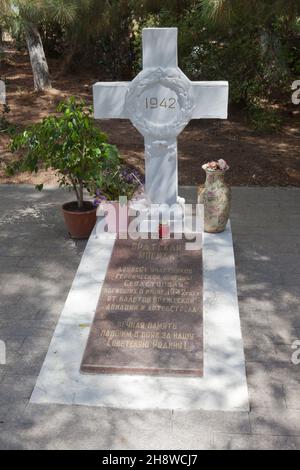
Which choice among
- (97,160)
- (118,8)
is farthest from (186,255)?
(118,8)

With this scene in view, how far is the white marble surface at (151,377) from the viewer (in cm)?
415

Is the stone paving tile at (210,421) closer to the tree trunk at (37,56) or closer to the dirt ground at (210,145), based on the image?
the dirt ground at (210,145)

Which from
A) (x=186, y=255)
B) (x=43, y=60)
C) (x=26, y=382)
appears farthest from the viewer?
(x=43, y=60)

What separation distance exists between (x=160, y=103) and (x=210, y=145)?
167 inches

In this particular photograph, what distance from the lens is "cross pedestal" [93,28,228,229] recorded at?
571cm

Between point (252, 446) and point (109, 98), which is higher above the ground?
point (109, 98)

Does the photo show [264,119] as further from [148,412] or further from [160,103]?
[148,412]

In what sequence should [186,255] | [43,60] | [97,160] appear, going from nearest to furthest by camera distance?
1. [186,255]
2. [97,160]
3. [43,60]

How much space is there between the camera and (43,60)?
12.2 meters

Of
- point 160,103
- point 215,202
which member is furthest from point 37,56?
point 215,202

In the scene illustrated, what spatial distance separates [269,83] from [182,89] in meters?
5.54

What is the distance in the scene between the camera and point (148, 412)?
4.07m

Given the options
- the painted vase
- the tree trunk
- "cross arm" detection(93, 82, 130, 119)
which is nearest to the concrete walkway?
the painted vase
